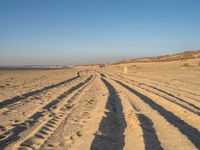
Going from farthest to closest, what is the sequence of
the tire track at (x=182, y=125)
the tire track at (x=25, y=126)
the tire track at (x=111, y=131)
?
the tire track at (x=182, y=125) → the tire track at (x=25, y=126) → the tire track at (x=111, y=131)

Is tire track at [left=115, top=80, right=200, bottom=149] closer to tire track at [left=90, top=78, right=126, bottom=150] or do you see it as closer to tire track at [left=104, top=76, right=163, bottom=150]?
tire track at [left=104, top=76, right=163, bottom=150]

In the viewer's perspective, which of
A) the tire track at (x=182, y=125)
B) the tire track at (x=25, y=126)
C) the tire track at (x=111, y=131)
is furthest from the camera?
the tire track at (x=182, y=125)

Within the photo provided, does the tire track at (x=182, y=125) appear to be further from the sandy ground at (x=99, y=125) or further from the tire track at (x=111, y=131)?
the tire track at (x=111, y=131)

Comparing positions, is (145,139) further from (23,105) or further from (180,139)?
(23,105)

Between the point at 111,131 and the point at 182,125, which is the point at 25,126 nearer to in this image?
the point at 111,131

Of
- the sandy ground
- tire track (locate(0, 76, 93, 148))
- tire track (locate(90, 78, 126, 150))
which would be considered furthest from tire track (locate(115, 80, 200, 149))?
tire track (locate(0, 76, 93, 148))

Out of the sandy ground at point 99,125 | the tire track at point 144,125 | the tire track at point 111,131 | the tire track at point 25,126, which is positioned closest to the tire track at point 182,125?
the sandy ground at point 99,125

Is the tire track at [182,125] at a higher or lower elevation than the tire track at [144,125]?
lower

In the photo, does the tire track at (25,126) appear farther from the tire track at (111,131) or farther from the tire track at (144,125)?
the tire track at (144,125)

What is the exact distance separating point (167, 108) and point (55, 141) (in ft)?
14.5

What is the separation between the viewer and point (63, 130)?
18.9ft

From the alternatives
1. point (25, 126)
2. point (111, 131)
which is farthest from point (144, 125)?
point (25, 126)

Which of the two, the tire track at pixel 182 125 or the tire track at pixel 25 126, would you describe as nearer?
the tire track at pixel 25 126

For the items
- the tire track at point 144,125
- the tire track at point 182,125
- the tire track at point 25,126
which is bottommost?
the tire track at point 182,125
